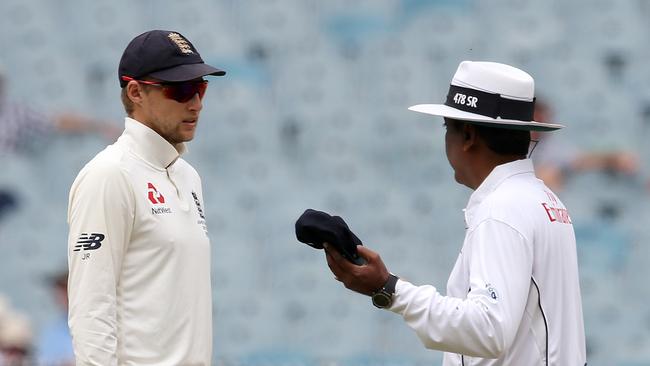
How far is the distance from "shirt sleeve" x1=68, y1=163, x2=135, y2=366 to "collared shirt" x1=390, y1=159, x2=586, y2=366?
63cm

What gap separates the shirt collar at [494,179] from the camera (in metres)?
2.83

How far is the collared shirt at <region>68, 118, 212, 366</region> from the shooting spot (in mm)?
2676

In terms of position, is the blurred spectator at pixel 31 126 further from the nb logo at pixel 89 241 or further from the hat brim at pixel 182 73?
the nb logo at pixel 89 241

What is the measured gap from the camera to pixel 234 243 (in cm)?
792

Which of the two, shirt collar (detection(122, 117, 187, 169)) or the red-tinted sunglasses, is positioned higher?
the red-tinted sunglasses

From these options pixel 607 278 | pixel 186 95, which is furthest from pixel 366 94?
pixel 186 95

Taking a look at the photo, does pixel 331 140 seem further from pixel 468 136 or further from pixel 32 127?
pixel 468 136

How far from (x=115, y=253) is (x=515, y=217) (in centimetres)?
89

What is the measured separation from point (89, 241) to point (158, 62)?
1.54ft

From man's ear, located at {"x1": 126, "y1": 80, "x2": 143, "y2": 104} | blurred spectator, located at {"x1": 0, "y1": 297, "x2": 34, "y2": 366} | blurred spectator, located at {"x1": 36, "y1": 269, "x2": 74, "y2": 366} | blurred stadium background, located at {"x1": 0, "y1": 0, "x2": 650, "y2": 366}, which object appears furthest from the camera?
blurred stadium background, located at {"x1": 0, "y1": 0, "x2": 650, "y2": 366}

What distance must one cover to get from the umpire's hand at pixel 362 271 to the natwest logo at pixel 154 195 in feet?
1.41

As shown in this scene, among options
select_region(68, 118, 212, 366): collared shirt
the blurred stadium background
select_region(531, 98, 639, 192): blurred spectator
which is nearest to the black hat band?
select_region(68, 118, 212, 366): collared shirt

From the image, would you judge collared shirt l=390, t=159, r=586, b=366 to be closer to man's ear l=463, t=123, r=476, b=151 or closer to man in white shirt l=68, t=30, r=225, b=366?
man's ear l=463, t=123, r=476, b=151

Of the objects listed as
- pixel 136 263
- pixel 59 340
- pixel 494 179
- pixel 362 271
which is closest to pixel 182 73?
pixel 136 263
